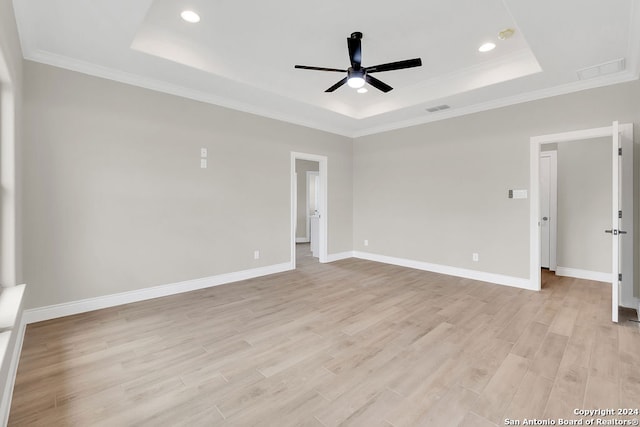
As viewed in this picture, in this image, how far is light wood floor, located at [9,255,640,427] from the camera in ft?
5.77

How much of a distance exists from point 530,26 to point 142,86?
4.26 m

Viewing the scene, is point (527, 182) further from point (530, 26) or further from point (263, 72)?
point (263, 72)

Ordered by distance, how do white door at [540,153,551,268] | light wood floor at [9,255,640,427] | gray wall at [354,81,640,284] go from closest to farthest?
light wood floor at [9,255,640,427]
gray wall at [354,81,640,284]
white door at [540,153,551,268]

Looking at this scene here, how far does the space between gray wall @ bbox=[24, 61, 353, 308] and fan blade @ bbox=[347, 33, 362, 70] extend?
7.63 feet

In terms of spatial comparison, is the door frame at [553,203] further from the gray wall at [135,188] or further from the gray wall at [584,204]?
the gray wall at [135,188]

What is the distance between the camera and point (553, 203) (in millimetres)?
5094

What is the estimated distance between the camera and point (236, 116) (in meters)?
4.52

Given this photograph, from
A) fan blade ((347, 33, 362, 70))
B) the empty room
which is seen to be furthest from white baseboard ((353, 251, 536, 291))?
fan blade ((347, 33, 362, 70))

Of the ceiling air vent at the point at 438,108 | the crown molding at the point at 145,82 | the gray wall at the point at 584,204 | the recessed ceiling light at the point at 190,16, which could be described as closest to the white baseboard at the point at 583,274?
the gray wall at the point at 584,204

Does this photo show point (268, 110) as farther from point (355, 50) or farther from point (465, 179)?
point (465, 179)

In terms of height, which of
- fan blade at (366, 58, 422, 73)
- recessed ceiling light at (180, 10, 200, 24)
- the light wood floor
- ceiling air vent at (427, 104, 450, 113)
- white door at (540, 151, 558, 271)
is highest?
recessed ceiling light at (180, 10, 200, 24)

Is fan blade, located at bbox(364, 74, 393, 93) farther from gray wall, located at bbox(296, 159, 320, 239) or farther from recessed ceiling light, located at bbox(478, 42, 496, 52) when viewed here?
gray wall, located at bbox(296, 159, 320, 239)

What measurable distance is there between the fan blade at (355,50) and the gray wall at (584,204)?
423 centimetres

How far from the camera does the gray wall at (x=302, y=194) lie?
29.4 ft
